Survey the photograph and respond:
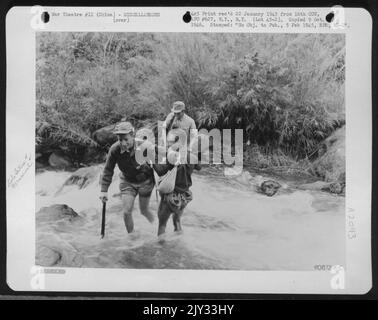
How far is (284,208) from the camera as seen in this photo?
1.20 metres

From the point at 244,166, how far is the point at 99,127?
0.37 metres

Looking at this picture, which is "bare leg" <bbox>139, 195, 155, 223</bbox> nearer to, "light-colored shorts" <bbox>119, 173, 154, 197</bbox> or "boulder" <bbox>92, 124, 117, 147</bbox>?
"light-colored shorts" <bbox>119, 173, 154, 197</bbox>

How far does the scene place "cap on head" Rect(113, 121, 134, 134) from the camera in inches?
47.6

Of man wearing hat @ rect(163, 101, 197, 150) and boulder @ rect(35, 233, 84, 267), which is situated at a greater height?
man wearing hat @ rect(163, 101, 197, 150)

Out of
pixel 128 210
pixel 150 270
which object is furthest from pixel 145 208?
pixel 150 270

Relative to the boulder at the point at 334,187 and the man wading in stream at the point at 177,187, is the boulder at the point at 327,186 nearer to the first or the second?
the boulder at the point at 334,187

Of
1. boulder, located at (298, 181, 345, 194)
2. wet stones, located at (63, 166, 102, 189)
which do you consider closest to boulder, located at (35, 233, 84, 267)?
wet stones, located at (63, 166, 102, 189)

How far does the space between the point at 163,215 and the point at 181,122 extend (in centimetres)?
23

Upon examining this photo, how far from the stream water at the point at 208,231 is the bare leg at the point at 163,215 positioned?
0.05 feet

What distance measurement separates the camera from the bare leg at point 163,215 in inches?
47.6

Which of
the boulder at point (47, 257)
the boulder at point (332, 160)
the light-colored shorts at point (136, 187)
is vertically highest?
the boulder at point (332, 160)

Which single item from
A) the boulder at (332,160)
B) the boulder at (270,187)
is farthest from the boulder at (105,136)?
the boulder at (332,160)

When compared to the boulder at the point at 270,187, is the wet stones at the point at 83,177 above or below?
above

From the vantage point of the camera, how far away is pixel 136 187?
1.21 meters
